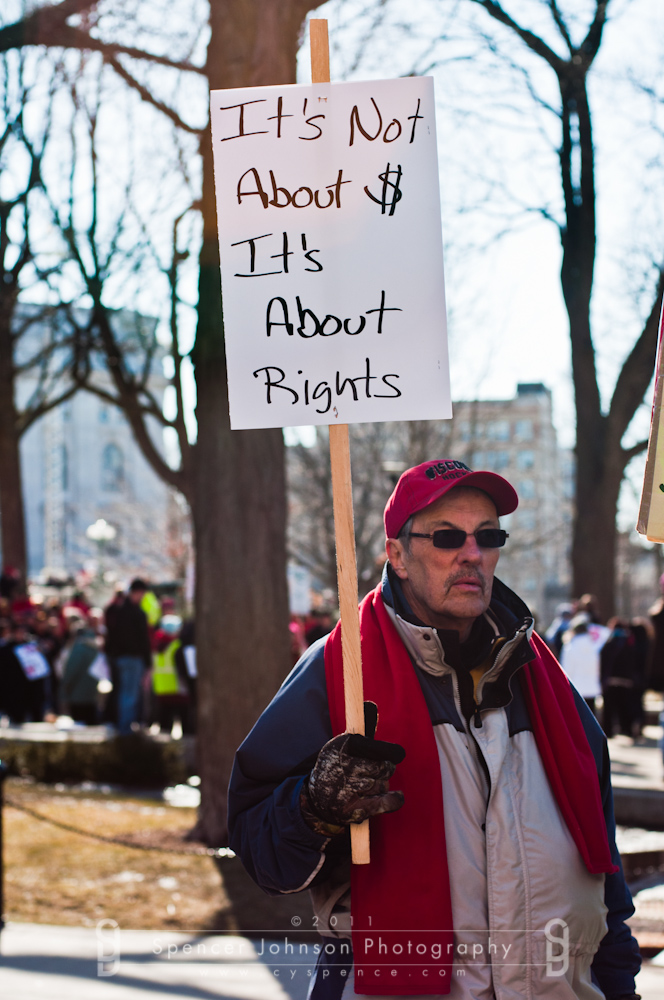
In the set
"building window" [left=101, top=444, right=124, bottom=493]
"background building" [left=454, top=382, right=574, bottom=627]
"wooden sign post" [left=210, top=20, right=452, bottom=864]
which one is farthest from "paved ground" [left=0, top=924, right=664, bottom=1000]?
"building window" [left=101, top=444, right=124, bottom=493]

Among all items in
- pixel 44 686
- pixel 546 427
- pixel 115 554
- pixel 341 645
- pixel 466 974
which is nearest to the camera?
pixel 466 974

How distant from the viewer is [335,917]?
246cm

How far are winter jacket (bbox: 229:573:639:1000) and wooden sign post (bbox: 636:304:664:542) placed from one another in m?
0.43

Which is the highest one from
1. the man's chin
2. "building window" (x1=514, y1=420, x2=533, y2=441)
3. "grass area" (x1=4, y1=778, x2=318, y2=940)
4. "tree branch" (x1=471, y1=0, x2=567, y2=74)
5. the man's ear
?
"tree branch" (x1=471, y1=0, x2=567, y2=74)

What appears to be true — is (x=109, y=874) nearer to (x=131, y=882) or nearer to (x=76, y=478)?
(x=131, y=882)

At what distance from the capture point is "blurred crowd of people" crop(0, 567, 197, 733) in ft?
45.6

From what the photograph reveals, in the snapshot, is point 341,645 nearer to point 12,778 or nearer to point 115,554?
point 12,778

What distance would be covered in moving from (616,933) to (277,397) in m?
1.46

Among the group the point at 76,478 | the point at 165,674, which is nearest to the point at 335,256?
the point at 165,674

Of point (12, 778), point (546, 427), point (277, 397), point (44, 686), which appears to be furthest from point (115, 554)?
point (277, 397)

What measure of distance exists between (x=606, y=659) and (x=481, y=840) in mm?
12904

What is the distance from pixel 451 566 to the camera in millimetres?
2646

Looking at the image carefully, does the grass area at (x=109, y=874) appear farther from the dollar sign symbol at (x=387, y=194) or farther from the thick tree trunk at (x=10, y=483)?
the thick tree trunk at (x=10, y=483)

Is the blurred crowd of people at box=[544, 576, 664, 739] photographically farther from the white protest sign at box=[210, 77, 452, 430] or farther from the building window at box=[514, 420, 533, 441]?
the building window at box=[514, 420, 533, 441]
